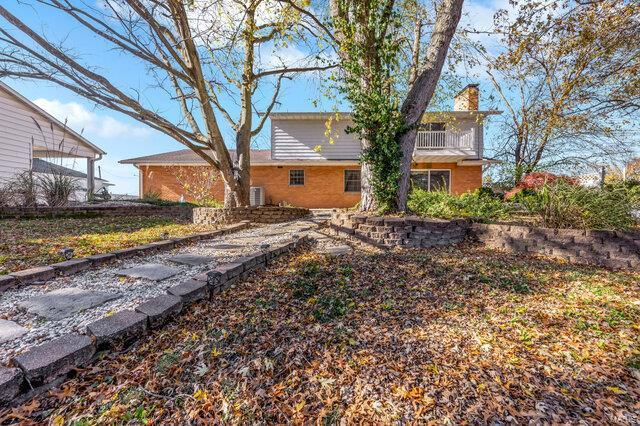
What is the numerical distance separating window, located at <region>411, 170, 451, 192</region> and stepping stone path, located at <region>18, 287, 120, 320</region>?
40.5 feet

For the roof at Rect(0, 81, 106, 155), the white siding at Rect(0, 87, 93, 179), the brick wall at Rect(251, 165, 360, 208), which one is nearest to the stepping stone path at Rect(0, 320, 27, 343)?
the white siding at Rect(0, 87, 93, 179)

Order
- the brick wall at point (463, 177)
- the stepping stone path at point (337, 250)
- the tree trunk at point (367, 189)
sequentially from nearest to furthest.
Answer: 1. the stepping stone path at point (337, 250)
2. the tree trunk at point (367, 189)
3. the brick wall at point (463, 177)

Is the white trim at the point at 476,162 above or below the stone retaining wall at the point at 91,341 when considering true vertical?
above

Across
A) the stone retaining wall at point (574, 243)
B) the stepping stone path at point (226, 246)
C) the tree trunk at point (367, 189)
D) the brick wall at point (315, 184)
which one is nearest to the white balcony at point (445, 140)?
the brick wall at point (315, 184)

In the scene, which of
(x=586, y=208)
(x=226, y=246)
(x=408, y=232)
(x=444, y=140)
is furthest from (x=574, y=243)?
(x=444, y=140)

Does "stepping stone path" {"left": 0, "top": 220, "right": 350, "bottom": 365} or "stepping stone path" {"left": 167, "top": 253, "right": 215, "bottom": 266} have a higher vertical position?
"stepping stone path" {"left": 167, "top": 253, "right": 215, "bottom": 266}

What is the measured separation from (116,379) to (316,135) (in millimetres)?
11862

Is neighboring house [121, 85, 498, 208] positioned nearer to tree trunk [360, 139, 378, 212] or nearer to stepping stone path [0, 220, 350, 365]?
tree trunk [360, 139, 378, 212]

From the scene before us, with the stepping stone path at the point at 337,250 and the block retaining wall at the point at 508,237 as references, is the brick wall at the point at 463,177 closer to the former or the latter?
the block retaining wall at the point at 508,237

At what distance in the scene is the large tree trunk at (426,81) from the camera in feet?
15.6

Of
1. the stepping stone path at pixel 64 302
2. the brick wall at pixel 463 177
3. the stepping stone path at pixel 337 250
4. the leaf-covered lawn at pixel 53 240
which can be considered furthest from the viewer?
the brick wall at pixel 463 177

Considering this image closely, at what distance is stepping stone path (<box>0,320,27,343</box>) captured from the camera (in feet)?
5.48

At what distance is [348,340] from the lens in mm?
1861

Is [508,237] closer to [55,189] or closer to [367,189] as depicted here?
[367,189]
